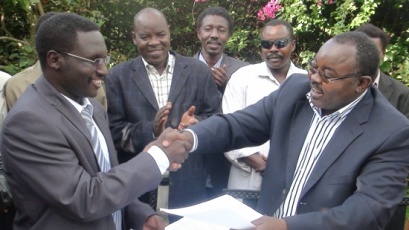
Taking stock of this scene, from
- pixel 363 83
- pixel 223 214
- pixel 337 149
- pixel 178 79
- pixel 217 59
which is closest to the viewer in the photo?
pixel 223 214

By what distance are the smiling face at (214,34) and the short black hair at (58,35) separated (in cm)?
332

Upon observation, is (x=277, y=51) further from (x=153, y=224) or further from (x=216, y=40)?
(x=153, y=224)

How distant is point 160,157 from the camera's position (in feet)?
10.8

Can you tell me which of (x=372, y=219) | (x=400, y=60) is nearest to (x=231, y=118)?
(x=372, y=219)

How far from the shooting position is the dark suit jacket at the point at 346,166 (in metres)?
3.07

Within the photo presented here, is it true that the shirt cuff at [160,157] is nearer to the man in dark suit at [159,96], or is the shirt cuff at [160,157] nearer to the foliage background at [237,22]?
the man in dark suit at [159,96]

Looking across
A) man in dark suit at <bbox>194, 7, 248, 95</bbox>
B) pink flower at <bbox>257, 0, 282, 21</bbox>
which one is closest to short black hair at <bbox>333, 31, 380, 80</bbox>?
man in dark suit at <bbox>194, 7, 248, 95</bbox>

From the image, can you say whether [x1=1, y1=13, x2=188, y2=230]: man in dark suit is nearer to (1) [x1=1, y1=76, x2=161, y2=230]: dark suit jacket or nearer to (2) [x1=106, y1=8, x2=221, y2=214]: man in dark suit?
(1) [x1=1, y1=76, x2=161, y2=230]: dark suit jacket

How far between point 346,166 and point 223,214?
0.72 m

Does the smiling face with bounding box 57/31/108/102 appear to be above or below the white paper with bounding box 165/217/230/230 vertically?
above

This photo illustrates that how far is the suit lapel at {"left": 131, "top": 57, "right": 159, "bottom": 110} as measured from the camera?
518 centimetres

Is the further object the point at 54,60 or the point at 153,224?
the point at 153,224

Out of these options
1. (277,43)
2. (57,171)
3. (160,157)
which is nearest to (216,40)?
(277,43)

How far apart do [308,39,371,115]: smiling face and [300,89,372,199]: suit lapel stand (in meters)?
0.10
